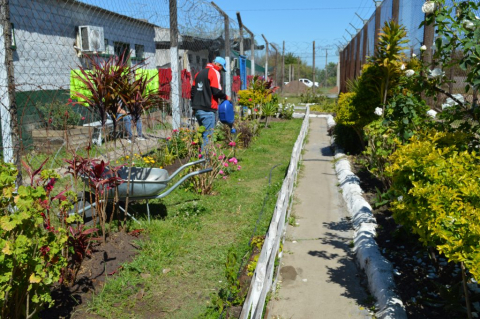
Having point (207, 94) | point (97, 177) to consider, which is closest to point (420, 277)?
point (97, 177)

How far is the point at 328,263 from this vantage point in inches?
173

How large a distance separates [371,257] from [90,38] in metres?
7.37

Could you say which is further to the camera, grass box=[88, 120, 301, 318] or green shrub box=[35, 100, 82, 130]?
green shrub box=[35, 100, 82, 130]

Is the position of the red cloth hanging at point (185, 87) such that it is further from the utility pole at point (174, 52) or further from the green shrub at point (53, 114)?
the green shrub at point (53, 114)

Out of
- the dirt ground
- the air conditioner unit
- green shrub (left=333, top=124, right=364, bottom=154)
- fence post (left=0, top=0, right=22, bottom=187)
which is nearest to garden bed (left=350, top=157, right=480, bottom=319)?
the dirt ground

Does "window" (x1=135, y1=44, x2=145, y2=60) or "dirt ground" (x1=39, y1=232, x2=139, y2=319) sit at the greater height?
"window" (x1=135, y1=44, x2=145, y2=60)

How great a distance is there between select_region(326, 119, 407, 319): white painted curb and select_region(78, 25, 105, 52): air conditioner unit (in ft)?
19.0

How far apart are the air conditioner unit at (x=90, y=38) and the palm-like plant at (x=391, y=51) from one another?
5.52 metres

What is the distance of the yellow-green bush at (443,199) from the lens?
7.88 feet

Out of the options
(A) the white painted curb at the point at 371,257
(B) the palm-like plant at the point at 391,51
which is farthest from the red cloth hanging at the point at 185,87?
(A) the white painted curb at the point at 371,257

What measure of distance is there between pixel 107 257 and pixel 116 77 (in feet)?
5.15

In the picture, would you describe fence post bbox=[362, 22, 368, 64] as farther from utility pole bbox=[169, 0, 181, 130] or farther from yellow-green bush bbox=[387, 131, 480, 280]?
yellow-green bush bbox=[387, 131, 480, 280]

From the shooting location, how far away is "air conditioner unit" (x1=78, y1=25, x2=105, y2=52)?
29.8 feet

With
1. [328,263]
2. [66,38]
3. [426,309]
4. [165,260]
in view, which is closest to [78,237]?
[165,260]
